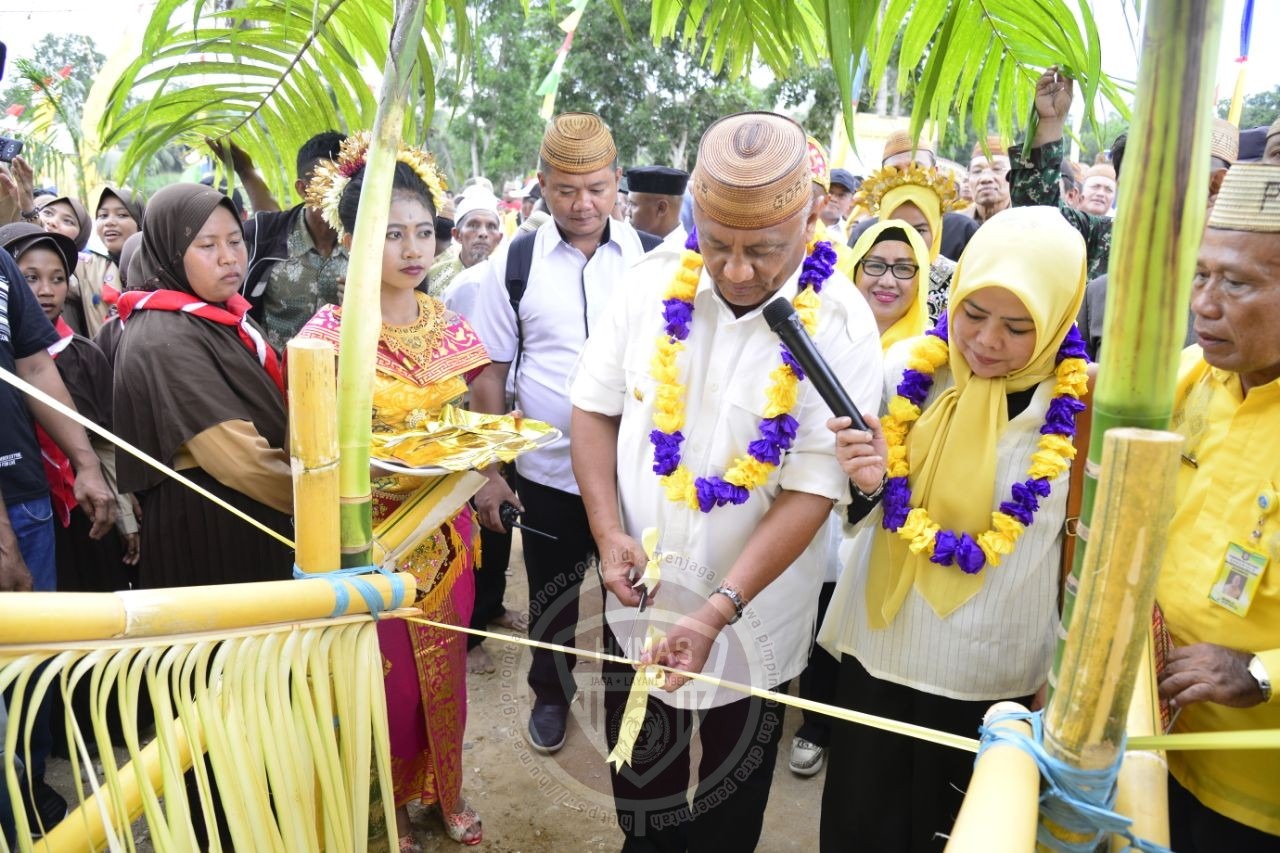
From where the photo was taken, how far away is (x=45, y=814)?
2.78 m

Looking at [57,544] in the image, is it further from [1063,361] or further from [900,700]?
[1063,361]

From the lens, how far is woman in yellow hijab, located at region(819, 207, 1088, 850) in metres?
1.90

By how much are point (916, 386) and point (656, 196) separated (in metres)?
2.80

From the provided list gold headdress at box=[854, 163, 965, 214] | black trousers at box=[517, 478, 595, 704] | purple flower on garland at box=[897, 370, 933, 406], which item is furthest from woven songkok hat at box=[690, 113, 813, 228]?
gold headdress at box=[854, 163, 965, 214]


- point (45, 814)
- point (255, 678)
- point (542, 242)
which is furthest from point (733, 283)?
point (45, 814)

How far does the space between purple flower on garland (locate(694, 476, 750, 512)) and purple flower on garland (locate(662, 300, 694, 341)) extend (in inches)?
15.2

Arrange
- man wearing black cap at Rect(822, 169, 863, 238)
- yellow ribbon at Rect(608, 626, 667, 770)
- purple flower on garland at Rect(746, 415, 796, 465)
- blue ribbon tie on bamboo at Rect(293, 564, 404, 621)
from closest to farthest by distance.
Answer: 1. blue ribbon tie on bamboo at Rect(293, 564, 404, 621)
2. yellow ribbon at Rect(608, 626, 667, 770)
3. purple flower on garland at Rect(746, 415, 796, 465)
4. man wearing black cap at Rect(822, 169, 863, 238)

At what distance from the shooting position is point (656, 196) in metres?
4.60

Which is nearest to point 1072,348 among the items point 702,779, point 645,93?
point 702,779

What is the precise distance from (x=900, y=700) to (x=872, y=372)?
859 mm

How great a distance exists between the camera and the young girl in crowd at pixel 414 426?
8.11ft

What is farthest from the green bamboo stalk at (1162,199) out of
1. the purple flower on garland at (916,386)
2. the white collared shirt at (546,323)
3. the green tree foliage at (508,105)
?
the green tree foliage at (508,105)

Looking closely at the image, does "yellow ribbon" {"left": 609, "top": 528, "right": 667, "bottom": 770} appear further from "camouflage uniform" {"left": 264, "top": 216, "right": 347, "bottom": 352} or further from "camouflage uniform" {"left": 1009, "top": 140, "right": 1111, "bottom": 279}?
"camouflage uniform" {"left": 264, "top": 216, "right": 347, "bottom": 352}

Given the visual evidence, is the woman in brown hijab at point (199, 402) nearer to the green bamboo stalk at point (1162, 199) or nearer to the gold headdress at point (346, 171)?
the gold headdress at point (346, 171)
